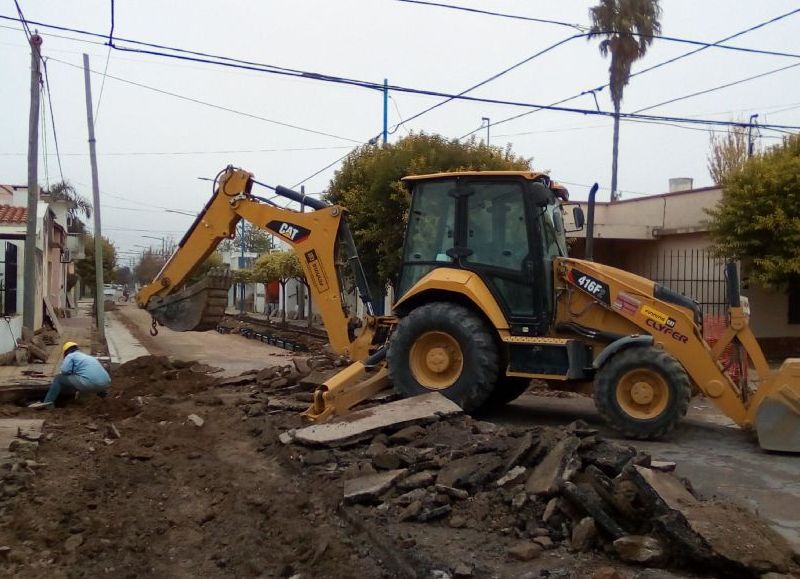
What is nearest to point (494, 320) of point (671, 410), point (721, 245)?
point (671, 410)

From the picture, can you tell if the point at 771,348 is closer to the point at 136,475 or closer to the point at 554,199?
the point at 554,199

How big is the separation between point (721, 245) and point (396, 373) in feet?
32.8

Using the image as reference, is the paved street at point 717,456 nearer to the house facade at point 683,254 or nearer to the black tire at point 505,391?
the black tire at point 505,391

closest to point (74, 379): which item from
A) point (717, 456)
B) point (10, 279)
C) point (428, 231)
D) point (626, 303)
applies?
point (428, 231)

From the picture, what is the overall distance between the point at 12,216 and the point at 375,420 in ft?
70.7

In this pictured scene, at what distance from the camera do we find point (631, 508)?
5133 mm

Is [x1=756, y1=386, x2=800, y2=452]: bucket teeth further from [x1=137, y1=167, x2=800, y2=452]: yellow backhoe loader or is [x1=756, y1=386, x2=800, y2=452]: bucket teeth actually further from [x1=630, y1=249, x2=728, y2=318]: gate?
[x1=630, y1=249, x2=728, y2=318]: gate

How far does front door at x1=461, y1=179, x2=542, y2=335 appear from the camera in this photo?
868 centimetres

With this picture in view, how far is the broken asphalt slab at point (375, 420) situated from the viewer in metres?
7.35

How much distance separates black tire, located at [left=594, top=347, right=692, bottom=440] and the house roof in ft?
68.4

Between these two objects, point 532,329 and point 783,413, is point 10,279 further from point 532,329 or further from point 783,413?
point 783,413

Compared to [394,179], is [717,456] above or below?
below

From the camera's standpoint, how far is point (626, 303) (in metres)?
8.52

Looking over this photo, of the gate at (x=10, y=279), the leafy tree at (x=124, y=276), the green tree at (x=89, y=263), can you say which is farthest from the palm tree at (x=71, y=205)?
the leafy tree at (x=124, y=276)
